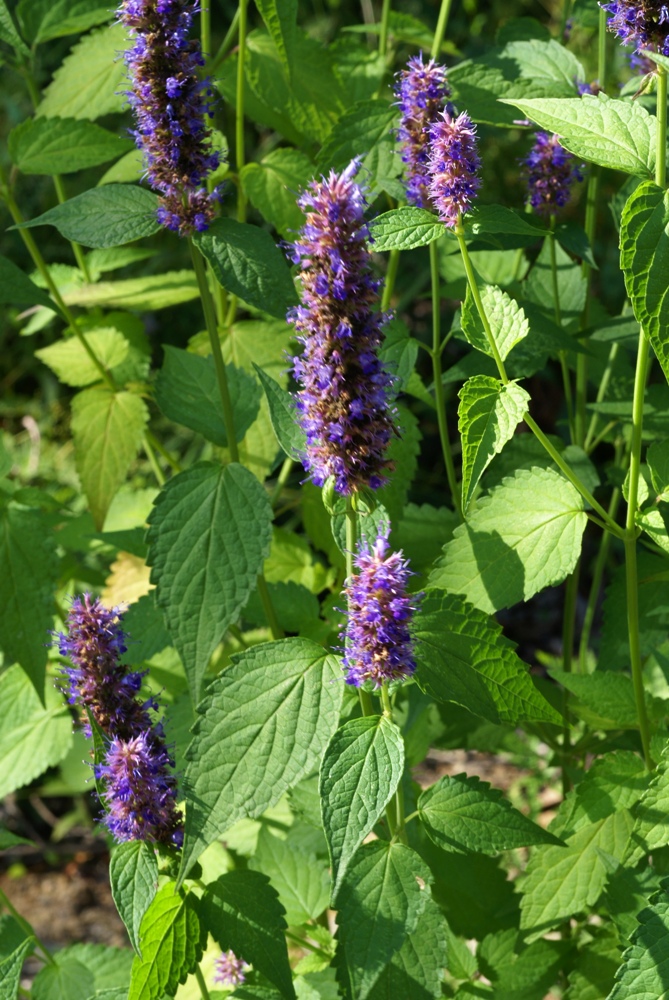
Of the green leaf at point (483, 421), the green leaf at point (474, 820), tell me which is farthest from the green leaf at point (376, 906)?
the green leaf at point (483, 421)

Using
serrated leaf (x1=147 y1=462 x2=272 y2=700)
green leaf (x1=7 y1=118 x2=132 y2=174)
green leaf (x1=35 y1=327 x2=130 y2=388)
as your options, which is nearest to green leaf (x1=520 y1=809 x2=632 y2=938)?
serrated leaf (x1=147 y1=462 x2=272 y2=700)

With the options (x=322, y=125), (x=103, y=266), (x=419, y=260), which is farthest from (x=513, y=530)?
(x=419, y=260)

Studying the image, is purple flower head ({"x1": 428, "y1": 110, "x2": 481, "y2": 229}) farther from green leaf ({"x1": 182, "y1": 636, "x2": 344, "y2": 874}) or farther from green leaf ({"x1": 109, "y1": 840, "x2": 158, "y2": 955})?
green leaf ({"x1": 109, "y1": 840, "x2": 158, "y2": 955})

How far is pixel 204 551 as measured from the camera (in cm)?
183

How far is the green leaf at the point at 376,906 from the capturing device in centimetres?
150

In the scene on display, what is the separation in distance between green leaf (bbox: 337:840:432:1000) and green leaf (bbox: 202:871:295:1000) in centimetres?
18

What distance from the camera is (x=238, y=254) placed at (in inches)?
73.2

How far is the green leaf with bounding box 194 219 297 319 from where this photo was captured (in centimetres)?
183

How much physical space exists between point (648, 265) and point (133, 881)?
1.27m

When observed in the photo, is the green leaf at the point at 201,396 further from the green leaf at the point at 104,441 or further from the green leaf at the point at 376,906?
the green leaf at the point at 376,906

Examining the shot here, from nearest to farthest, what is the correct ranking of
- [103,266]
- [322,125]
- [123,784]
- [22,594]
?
[123,784] < [22,594] < [322,125] < [103,266]

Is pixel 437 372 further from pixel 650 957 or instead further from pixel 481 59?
pixel 650 957

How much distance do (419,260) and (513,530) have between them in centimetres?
307

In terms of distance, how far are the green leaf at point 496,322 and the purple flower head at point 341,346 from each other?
25cm
